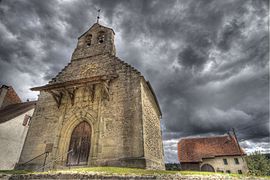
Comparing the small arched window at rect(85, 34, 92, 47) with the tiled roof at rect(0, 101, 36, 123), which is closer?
the small arched window at rect(85, 34, 92, 47)

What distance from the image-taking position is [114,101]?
985 cm

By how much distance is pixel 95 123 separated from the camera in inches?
376

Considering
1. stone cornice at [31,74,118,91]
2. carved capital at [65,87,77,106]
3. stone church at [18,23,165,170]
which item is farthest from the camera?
carved capital at [65,87,77,106]

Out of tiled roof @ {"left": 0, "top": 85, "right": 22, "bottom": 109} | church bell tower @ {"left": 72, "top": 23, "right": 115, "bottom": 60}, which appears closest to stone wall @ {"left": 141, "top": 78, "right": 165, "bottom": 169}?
church bell tower @ {"left": 72, "top": 23, "right": 115, "bottom": 60}

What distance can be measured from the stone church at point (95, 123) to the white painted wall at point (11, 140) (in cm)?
724

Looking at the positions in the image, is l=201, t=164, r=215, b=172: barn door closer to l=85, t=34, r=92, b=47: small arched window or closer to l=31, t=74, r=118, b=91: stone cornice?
l=31, t=74, r=118, b=91: stone cornice

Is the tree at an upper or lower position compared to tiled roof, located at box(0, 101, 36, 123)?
lower

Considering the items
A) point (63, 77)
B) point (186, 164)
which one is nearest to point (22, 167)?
point (63, 77)

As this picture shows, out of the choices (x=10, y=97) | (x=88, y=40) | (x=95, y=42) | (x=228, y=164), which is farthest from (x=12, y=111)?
(x=228, y=164)

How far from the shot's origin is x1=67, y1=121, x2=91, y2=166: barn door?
922 centimetres

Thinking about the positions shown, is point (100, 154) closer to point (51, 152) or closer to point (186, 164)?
point (51, 152)

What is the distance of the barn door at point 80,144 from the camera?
9.22 meters

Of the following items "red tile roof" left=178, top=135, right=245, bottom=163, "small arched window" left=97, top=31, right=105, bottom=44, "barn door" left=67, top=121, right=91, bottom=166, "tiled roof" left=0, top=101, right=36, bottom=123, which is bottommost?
"barn door" left=67, top=121, right=91, bottom=166

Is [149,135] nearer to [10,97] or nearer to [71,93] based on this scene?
[71,93]
